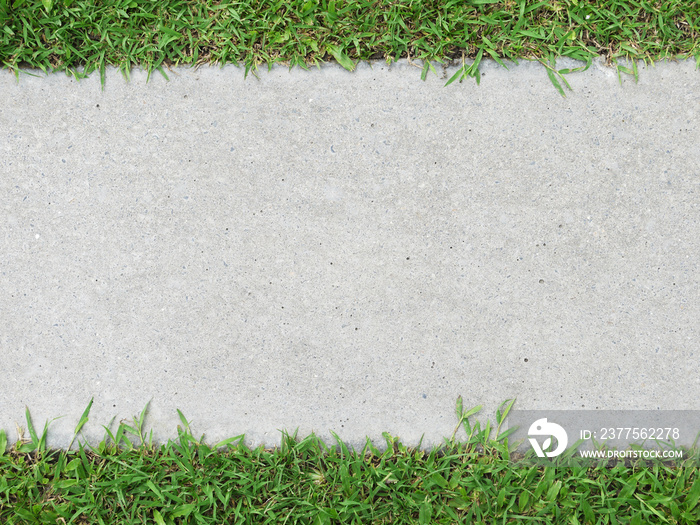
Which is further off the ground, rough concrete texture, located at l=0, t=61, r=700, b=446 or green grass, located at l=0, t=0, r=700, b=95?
green grass, located at l=0, t=0, r=700, b=95

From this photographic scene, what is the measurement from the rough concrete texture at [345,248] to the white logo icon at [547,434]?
8 cm

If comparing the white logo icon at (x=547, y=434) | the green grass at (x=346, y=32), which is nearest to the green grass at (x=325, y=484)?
the white logo icon at (x=547, y=434)

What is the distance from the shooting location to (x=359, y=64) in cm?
198

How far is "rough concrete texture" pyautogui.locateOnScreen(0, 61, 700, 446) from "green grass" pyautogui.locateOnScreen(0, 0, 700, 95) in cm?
7

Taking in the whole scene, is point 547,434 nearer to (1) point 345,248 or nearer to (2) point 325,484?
(2) point 325,484

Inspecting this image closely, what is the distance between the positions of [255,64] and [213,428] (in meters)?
1.53

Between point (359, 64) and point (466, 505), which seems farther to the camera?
point (359, 64)

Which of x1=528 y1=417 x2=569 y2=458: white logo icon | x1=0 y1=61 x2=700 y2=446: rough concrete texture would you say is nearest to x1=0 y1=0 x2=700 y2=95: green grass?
x1=0 y1=61 x2=700 y2=446: rough concrete texture

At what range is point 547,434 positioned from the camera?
1869mm

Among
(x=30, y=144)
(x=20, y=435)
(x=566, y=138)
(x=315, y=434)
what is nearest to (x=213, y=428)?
(x=315, y=434)

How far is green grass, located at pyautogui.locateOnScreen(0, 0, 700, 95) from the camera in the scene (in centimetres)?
195

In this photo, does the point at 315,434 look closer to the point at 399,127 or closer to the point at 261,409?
the point at 261,409

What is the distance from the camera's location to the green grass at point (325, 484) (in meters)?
1.79

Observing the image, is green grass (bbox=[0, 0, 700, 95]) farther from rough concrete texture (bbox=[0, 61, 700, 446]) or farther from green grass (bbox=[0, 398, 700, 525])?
green grass (bbox=[0, 398, 700, 525])
